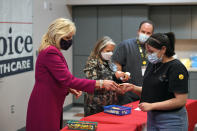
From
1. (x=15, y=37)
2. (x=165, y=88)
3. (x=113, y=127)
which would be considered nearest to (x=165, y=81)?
(x=165, y=88)

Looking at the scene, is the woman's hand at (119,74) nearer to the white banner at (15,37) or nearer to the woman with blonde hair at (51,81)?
the woman with blonde hair at (51,81)

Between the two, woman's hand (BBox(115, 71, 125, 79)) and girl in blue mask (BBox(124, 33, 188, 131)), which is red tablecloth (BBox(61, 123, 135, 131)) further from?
woman's hand (BBox(115, 71, 125, 79))

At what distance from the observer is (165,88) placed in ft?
7.18

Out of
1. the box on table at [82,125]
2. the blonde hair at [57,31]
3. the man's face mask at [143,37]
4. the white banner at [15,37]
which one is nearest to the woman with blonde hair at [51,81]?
the blonde hair at [57,31]

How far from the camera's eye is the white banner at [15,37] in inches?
165

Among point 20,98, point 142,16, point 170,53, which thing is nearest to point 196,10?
point 142,16

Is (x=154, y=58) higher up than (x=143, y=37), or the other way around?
(x=143, y=37)

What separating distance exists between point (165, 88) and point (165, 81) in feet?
0.17

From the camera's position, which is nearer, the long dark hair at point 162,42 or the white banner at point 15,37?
the long dark hair at point 162,42

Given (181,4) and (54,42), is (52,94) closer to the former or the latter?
(54,42)

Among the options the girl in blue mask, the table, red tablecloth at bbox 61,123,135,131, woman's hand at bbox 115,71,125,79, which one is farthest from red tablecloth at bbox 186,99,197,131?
the girl in blue mask

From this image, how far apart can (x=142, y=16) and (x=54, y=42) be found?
3990mm

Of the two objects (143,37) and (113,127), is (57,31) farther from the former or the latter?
(143,37)

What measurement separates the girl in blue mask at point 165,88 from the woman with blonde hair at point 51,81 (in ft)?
2.05
